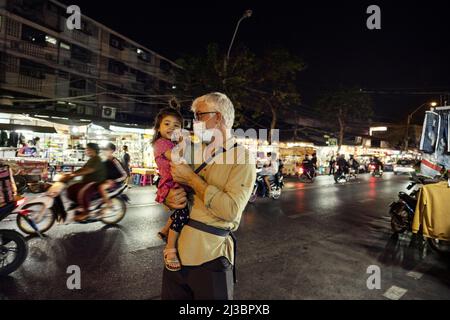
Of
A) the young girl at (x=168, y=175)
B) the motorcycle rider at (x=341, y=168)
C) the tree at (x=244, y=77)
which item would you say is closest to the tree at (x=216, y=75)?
the tree at (x=244, y=77)

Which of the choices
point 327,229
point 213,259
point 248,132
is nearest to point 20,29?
point 248,132

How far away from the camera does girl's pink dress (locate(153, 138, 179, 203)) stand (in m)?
2.45

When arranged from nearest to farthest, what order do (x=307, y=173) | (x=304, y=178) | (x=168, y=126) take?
1. (x=168, y=126)
2. (x=307, y=173)
3. (x=304, y=178)

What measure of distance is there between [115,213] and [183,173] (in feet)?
18.6

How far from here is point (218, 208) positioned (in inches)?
65.4

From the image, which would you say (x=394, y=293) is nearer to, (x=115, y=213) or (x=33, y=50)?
(x=115, y=213)

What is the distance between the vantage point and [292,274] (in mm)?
4289

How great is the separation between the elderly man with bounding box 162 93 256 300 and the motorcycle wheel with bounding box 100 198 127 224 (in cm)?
521

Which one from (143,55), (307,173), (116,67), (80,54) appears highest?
(143,55)

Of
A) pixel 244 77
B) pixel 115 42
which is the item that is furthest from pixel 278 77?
pixel 115 42

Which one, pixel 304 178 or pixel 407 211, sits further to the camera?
pixel 304 178

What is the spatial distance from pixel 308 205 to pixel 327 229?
3229 millimetres

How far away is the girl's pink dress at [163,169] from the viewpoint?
2.45 m

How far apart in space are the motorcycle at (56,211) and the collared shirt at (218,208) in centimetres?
493
